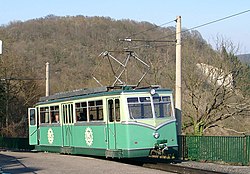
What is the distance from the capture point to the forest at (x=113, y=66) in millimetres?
31328

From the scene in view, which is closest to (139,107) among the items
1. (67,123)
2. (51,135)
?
(67,123)

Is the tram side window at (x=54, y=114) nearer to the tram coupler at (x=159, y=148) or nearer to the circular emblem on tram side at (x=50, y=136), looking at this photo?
the circular emblem on tram side at (x=50, y=136)

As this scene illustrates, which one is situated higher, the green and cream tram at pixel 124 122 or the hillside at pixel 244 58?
the hillside at pixel 244 58

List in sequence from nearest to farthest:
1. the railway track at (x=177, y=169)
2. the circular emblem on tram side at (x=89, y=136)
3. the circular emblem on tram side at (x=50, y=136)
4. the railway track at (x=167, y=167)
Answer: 1. the railway track at (x=177, y=169)
2. the railway track at (x=167, y=167)
3. the circular emblem on tram side at (x=89, y=136)
4. the circular emblem on tram side at (x=50, y=136)

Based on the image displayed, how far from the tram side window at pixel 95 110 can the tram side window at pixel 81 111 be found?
0.46 meters

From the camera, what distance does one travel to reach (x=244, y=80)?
3203 centimetres

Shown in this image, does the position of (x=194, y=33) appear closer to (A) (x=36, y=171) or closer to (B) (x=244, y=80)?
(B) (x=244, y=80)

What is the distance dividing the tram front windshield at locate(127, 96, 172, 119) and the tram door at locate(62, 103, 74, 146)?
4853mm

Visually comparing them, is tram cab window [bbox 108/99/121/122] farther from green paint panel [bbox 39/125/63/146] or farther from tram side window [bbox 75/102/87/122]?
green paint panel [bbox 39/125/63/146]

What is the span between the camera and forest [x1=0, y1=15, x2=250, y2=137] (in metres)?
31.3

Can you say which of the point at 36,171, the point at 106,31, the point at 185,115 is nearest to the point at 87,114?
the point at 36,171

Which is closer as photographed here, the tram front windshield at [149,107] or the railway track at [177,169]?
the railway track at [177,169]

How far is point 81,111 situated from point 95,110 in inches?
58.4

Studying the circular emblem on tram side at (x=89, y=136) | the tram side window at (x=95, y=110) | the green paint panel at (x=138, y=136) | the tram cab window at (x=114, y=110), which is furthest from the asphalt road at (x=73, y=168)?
the tram side window at (x=95, y=110)
